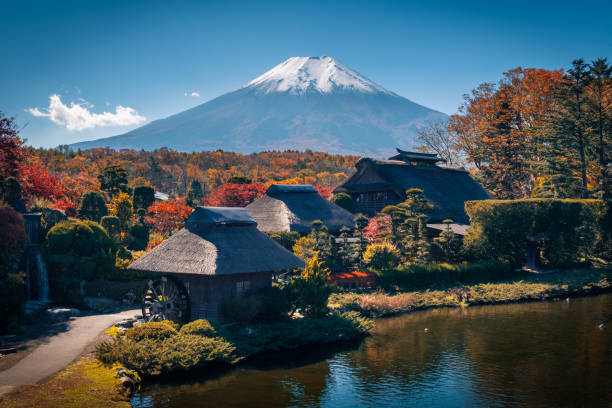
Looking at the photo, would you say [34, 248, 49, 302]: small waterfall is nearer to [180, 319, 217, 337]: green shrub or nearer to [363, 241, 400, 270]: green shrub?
[180, 319, 217, 337]: green shrub

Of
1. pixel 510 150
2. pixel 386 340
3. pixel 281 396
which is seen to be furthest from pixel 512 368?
pixel 510 150

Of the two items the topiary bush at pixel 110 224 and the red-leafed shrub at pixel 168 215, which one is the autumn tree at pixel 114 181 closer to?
the red-leafed shrub at pixel 168 215

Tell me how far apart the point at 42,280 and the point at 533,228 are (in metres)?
31.6

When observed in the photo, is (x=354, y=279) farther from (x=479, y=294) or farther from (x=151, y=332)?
(x=151, y=332)

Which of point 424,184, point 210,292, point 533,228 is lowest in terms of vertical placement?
point 210,292

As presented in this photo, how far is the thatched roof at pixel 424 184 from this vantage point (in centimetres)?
4191

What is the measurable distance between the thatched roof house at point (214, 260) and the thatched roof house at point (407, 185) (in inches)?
892

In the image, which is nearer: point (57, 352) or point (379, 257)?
point (57, 352)

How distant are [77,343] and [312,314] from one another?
32.2 feet

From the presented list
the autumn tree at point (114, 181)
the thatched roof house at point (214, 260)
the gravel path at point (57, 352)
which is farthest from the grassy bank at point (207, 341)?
the autumn tree at point (114, 181)

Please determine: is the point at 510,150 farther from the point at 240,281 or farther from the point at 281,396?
the point at 281,396

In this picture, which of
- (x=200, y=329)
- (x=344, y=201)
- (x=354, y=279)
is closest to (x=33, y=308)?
(x=200, y=329)

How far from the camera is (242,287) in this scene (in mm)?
20562

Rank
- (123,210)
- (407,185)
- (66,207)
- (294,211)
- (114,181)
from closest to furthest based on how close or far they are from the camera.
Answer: (66,207) < (123,210) < (294,211) < (114,181) < (407,185)
